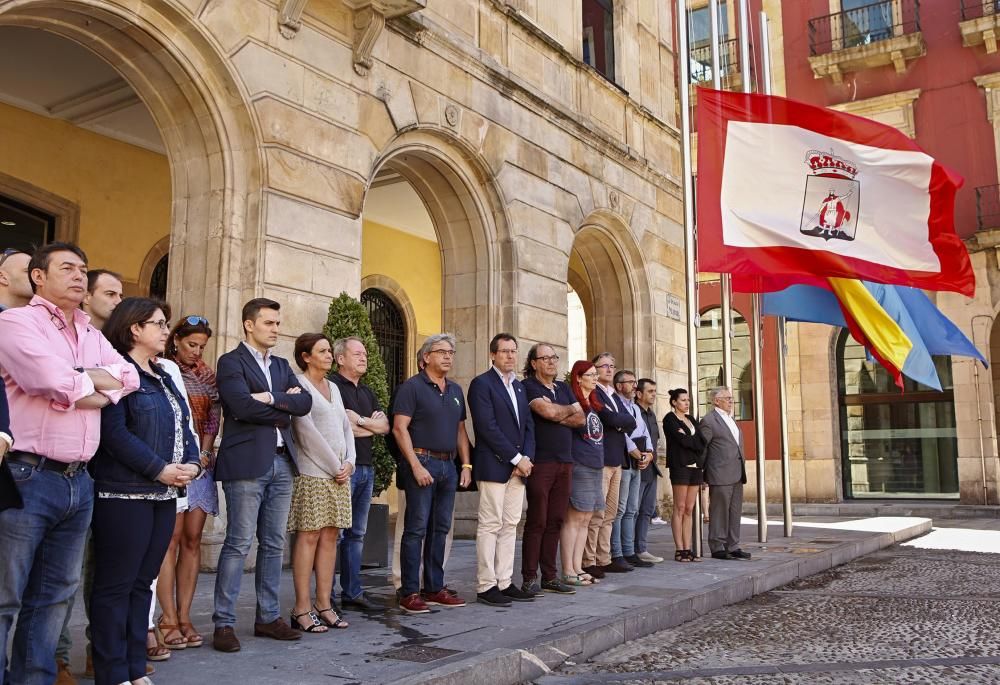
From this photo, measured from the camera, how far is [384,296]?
1664 centimetres

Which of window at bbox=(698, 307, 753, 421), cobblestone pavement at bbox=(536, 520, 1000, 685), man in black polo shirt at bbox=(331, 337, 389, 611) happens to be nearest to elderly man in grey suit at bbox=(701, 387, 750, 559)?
cobblestone pavement at bbox=(536, 520, 1000, 685)

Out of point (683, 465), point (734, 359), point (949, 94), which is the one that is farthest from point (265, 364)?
point (949, 94)

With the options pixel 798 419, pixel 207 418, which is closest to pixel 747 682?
pixel 207 418

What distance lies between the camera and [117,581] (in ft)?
12.5

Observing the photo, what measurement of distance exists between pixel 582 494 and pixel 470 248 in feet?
16.6

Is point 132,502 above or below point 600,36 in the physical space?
below

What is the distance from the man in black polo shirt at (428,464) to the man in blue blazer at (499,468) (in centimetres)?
20

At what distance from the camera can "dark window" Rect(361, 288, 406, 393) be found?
635 inches

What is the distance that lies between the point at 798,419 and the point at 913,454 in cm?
286

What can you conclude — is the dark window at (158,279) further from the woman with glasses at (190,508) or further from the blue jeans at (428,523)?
the woman with glasses at (190,508)

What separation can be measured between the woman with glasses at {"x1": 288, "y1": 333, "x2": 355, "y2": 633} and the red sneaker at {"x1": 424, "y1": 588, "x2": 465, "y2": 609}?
2.78 ft

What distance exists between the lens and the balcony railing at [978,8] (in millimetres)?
21688

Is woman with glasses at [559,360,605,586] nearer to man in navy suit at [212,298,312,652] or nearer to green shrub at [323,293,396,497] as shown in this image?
green shrub at [323,293,396,497]

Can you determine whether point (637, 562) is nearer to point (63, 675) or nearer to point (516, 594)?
point (516, 594)
